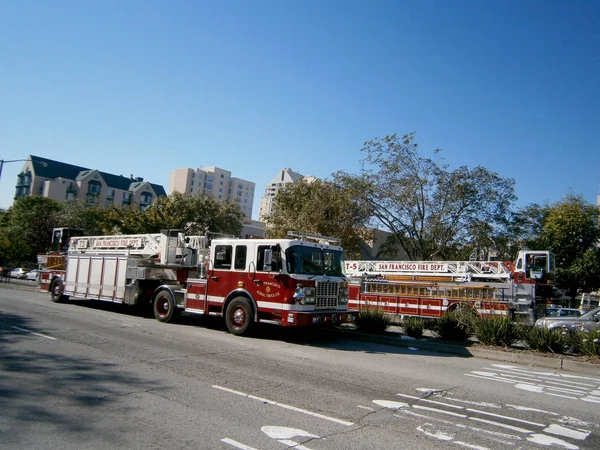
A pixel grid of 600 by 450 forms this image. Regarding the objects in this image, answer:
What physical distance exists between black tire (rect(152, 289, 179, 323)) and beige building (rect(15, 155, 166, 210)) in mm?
77148

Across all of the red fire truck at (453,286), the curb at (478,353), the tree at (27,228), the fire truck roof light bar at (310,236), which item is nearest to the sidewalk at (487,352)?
the curb at (478,353)

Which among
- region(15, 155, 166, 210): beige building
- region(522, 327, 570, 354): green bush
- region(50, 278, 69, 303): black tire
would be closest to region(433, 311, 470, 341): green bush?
region(522, 327, 570, 354): green bush

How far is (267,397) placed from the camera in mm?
6402

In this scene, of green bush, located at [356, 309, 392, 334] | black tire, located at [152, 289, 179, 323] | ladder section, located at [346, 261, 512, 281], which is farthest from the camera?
ladder section, located at [346, 261, 512, 281]

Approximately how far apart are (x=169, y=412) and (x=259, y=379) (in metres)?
2.15

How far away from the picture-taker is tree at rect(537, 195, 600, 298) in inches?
1284

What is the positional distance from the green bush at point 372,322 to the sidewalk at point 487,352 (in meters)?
0.26

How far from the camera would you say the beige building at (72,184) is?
89.0m

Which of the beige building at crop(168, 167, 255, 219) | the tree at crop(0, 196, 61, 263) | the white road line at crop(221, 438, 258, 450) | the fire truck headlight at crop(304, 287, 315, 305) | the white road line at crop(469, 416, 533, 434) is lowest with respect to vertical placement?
the white road line at crop(221, 438, 258, 450)

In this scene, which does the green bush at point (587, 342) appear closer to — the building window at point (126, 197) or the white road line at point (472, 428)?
the white road line at point (472, 428)

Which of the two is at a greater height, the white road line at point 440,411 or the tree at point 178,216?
the tree at point 178,216

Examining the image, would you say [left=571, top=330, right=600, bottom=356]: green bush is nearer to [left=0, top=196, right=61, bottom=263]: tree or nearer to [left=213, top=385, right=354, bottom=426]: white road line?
[left=213, top=385, right=354, bottom=426]: white road line

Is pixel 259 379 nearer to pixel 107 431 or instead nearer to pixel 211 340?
pixel 107 431

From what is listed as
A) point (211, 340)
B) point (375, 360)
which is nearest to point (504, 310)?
point (375, 360)
